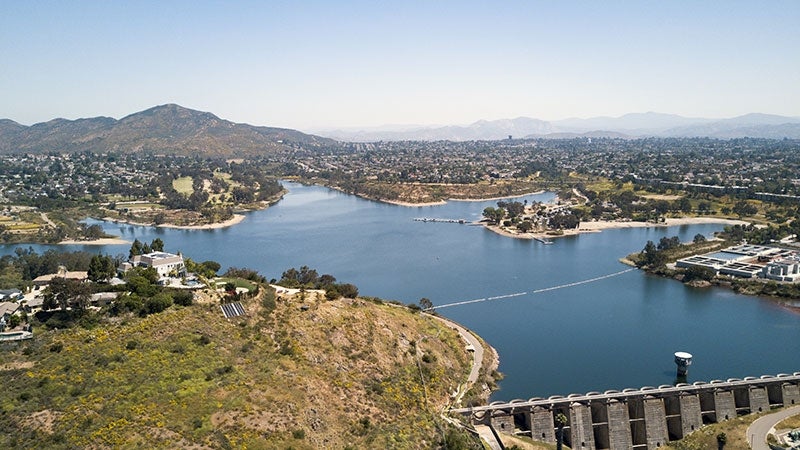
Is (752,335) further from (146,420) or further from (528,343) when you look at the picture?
(146,420)

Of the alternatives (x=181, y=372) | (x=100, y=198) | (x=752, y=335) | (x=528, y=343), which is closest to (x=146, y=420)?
(x=181, y=372)

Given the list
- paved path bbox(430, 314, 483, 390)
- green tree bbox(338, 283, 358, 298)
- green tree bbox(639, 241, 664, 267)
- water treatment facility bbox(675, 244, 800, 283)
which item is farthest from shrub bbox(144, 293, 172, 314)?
water treatment facility bbox(675, 244, 800, 283)

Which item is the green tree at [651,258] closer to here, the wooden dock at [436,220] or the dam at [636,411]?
the dam at [636,411]

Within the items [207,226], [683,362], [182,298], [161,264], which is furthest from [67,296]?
[207,226]

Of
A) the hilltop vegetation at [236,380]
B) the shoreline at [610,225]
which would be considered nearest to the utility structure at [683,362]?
the hilltop vegetation at [236,380]

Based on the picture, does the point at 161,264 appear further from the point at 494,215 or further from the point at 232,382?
the point at 494,215

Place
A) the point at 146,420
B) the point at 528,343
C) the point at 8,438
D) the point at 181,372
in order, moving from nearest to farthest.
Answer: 1. the point at 8,438
2. the point at 146,420
3. the point at 181,372
4. the point at 528,343
